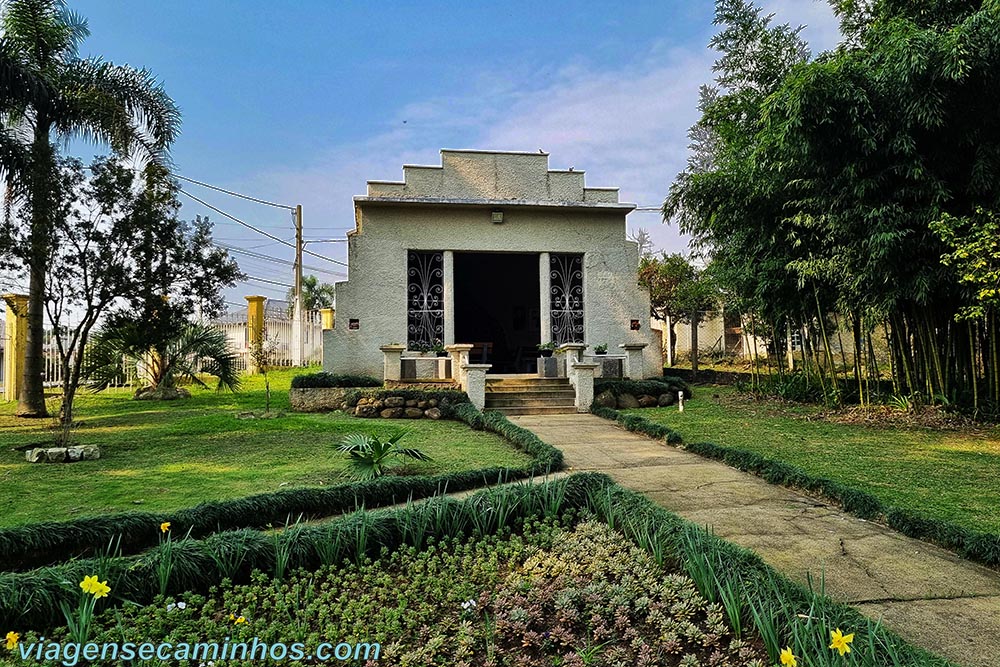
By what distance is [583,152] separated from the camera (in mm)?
14078

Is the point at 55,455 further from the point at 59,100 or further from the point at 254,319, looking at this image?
the point at 254,319

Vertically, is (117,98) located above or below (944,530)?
above

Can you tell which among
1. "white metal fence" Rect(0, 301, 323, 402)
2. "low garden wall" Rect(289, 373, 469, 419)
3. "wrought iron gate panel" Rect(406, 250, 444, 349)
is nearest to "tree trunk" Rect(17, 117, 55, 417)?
"low garden wall" Rect(289, 373, 469, 419)

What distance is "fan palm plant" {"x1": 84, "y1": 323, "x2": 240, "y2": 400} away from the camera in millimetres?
7818

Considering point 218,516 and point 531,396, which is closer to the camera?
point 218,516

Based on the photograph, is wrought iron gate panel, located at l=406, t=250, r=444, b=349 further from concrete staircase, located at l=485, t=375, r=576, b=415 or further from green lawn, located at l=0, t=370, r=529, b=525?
green lawn, located at l=0, t=370, r=529, b=525

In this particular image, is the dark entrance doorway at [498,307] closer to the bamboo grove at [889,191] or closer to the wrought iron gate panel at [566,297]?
the wrought iron gate panel at [566,297]

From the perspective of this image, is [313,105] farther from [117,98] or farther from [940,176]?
[940,176]

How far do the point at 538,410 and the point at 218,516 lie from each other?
281 inches

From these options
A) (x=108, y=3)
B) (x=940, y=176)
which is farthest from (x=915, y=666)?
(x=108, y=3)

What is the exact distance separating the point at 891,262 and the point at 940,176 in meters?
1.24

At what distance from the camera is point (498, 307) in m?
18.7

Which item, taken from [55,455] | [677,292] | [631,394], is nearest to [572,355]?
[631,394]

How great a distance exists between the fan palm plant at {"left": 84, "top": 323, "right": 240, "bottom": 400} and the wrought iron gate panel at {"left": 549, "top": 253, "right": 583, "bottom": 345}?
6380mm
